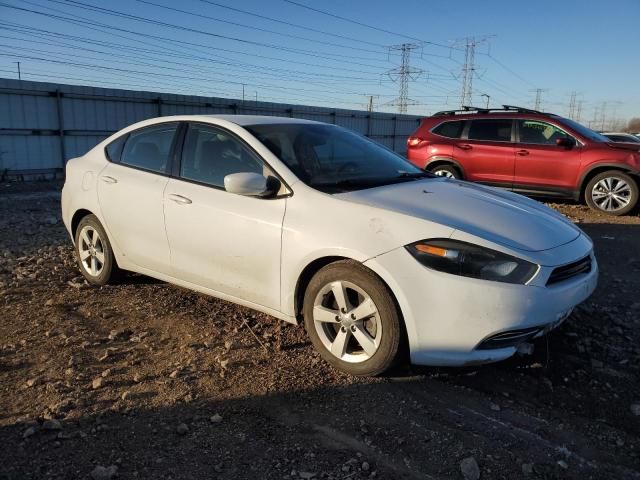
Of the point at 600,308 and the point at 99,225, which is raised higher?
the point at 99,225

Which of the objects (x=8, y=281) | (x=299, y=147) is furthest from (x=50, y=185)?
(x=299, y=147)

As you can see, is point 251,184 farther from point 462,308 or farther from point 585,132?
point 585,132

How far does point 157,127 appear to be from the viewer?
4492 millimetres

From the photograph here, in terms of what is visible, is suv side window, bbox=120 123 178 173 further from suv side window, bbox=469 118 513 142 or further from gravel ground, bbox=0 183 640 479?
suv side window, bbox=469 118 513 142

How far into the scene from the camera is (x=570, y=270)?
312 cm

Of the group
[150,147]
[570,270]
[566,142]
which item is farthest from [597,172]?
[150,147]

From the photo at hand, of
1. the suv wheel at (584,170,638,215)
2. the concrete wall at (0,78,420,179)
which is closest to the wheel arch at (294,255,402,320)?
the suv wheel at (584,170,638,215)

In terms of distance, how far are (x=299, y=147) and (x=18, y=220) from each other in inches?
244

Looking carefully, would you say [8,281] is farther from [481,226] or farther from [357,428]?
[481,226]

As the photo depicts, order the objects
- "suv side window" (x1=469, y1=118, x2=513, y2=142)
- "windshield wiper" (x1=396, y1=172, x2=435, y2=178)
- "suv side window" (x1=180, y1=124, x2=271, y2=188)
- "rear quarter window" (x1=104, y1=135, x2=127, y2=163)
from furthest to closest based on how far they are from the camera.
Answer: "suv side window" (x1=469, y1=118, x2=513, y2=142)
"rear quarter window" (x1=104, y1=135, x2=127, y2=163)
"windshield wiper" (x1=396, y1=172, x2=435, y2=178)
"suv side window" (x1=180, y1=124, x2=271, y2=188)

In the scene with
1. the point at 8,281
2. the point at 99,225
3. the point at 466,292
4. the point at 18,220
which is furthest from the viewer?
the point at 18,220

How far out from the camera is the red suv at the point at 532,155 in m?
9.02

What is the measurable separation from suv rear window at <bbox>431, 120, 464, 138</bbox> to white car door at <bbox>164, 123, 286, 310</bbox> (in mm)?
7225

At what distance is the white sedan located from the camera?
2.89 meters
